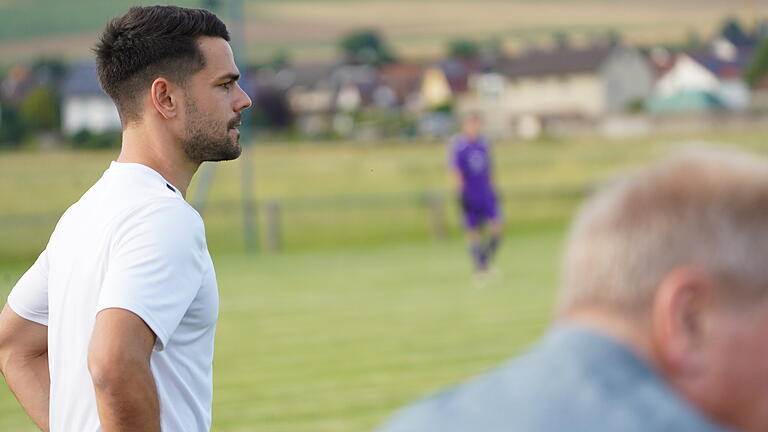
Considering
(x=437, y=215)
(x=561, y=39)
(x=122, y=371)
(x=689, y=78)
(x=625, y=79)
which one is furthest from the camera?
(x=625, y=79)

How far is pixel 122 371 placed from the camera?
2645mm

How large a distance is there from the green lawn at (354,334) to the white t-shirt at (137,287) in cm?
530

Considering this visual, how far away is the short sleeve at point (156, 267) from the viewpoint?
8.83 feet

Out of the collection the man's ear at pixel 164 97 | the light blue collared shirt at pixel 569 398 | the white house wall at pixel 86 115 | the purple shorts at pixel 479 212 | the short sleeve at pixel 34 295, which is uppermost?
the light blue collared shirt at pixel 569 398

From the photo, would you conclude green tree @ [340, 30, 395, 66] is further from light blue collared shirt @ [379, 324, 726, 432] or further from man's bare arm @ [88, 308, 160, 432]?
light blue collared shirt @ [379, 324, 726, 432]

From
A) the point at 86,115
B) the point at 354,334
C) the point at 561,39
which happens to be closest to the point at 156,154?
the point at 354,334

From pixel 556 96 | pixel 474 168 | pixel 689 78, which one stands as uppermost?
pixel 474 168

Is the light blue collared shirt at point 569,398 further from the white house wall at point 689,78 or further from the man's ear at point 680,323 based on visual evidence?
the white house wall at point 689,78

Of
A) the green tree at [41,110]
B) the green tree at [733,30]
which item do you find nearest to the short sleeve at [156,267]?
the green tree at [41,110]

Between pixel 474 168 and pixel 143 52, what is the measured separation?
15022 millimetres

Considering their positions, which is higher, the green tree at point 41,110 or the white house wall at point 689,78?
the green tree at point 41,110

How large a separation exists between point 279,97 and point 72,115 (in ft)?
161

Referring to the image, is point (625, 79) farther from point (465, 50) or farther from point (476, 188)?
point (476, 188)

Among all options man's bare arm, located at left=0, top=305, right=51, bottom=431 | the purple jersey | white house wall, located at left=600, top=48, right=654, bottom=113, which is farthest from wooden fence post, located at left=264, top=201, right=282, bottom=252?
white house wall, located at left=600, top=48, right=654, bottom=113
